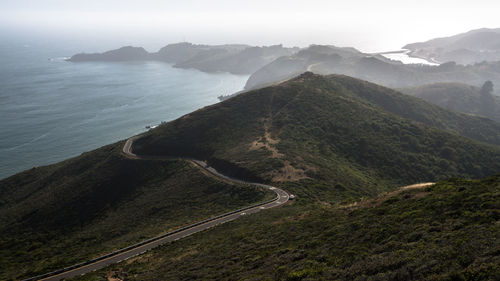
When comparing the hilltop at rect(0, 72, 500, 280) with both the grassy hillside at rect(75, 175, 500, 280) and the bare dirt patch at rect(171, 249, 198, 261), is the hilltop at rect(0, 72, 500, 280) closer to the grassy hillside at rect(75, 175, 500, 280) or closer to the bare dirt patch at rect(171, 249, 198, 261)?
the grassy hillside at rect(75, 175, 500, 280)

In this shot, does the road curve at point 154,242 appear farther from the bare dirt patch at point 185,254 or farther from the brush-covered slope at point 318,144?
the bare dirt patch at point 185,254

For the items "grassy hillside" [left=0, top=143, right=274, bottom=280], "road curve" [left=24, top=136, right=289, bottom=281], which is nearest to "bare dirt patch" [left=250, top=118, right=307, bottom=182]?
"road curve" [left=24, top=136, right=289, bottom=281]

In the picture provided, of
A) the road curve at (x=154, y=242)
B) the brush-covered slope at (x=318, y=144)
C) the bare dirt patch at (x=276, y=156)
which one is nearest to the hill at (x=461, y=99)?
the brush-covered slope at (x=318, y=144)

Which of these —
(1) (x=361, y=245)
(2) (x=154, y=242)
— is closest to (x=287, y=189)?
(2) (x=154, y=242)

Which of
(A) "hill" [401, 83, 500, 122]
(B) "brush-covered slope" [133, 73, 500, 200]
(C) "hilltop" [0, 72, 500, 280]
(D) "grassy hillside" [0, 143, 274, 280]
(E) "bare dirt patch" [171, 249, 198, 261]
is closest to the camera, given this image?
(C) "hilltop" [0, 72, 500, 280]

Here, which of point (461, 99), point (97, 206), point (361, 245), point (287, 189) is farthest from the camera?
point (461, 99)

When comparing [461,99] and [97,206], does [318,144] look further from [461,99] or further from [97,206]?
[461,99]
